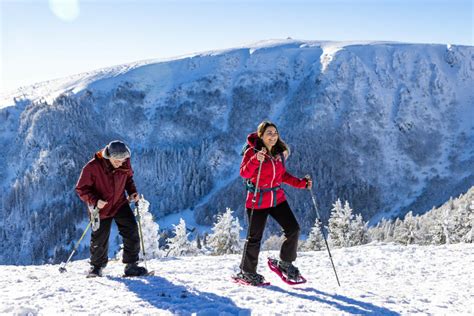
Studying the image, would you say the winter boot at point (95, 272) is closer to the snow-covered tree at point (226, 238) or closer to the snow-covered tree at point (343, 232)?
the snow-covered tree at point (226, 238)

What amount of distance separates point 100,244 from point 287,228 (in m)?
4.09

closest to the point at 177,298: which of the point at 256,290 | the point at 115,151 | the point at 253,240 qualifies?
the point at 256,290

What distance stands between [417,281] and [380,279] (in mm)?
758

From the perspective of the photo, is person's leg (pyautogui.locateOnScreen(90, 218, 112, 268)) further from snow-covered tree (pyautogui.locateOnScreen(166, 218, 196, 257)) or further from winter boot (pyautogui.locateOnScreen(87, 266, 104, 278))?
snow-covered tree (pyautogui.locateOnScreen(166, 218, 196, 257))

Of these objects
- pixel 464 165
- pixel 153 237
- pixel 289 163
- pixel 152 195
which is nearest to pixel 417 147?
pixel 464 165

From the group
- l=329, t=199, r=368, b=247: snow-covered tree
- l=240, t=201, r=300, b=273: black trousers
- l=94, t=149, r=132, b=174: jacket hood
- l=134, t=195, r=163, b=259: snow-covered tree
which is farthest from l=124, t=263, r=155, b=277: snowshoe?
l=329, t=199, r=368, b=247: snow-covered tree

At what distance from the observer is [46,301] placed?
7.02m

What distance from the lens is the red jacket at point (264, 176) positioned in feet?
26.9

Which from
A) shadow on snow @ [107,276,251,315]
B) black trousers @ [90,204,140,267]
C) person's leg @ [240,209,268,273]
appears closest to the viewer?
shadow on snow @ [107,276,251,315]

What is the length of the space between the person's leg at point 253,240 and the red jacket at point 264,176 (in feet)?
0.63

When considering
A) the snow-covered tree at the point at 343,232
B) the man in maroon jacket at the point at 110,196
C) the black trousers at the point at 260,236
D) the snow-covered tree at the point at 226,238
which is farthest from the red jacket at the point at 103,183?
the snow-covered tree at the point at 343,232

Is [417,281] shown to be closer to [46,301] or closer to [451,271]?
[451,271]

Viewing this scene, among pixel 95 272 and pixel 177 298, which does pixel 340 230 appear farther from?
pixel 177 298

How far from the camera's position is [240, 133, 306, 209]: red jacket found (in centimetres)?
819
